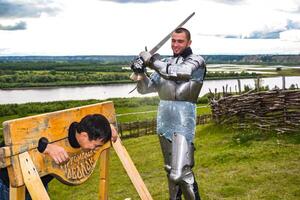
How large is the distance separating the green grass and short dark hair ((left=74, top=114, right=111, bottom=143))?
403 centimetres

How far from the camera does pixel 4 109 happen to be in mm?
50219

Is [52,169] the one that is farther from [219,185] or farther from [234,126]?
[234,126]

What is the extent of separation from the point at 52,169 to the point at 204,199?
424cm

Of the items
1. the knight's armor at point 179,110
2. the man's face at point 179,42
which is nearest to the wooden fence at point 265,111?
the knight's armor at point 179,110

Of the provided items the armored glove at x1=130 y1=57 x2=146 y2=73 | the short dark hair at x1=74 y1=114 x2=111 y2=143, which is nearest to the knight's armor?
the armored glove at x1=130 y1=57 x2=146 y2=73

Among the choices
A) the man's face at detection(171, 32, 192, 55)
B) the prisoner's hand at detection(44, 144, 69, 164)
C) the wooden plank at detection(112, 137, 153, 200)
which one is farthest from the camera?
the man's face at detection(171, 32, 192, 55)

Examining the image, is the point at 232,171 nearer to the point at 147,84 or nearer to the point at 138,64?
the point at 147,84

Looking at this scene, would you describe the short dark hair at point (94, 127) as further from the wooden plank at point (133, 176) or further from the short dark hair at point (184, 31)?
the short dark hair at point (184, 31)

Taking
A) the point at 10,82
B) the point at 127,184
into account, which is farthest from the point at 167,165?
the point at 10,82

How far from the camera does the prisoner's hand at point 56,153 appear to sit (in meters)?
3.55

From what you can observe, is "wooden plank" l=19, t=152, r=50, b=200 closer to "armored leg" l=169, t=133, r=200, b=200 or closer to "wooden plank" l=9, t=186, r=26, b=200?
"wooden plank" l=9, t=186, r=26, b=200

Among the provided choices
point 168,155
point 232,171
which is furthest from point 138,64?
point 232,171

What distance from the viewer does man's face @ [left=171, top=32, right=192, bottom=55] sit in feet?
16.0

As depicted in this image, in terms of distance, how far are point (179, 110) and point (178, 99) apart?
13 cm
